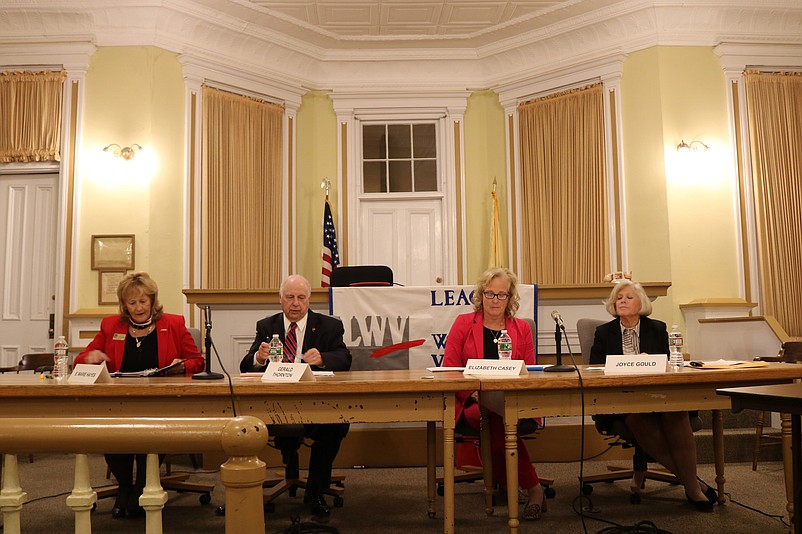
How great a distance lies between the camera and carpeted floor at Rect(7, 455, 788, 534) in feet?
10.2

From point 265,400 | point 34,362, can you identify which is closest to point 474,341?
point 265,400

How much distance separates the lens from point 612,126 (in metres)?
7.24

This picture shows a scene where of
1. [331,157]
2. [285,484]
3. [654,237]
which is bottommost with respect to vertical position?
[285,484]

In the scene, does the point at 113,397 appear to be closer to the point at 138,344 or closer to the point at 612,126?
the point at 138,344

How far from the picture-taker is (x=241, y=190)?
291 inches

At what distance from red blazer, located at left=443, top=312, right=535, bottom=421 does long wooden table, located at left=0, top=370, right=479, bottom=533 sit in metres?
0.95

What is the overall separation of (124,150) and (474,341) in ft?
14.5

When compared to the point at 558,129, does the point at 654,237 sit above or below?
below

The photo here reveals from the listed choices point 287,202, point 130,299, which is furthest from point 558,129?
point 130,299

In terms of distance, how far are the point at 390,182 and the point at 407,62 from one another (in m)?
1.36

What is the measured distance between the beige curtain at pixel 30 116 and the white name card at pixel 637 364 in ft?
18.7

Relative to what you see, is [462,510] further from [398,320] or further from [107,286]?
[107,286]

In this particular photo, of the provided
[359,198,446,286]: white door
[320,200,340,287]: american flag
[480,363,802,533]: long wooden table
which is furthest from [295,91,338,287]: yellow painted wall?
[480,363,802,533]: long wooden table

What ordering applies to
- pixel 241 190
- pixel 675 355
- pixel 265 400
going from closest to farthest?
pixel 265 400 < pixel 675 355 < pixel 241 190
